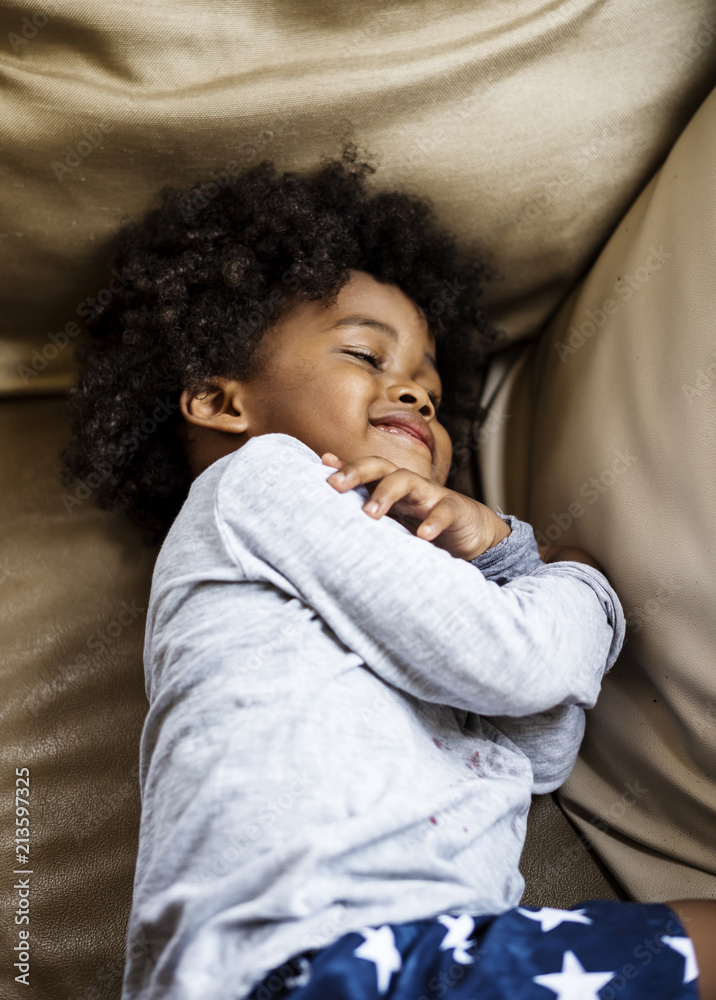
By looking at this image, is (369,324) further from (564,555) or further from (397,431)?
(564,555)

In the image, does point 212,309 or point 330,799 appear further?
point 212,309

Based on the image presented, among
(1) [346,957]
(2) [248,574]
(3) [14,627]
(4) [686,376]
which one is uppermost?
(4) [686,376]

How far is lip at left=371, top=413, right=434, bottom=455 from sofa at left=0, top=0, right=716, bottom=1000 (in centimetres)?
16

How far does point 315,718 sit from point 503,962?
0.75ft

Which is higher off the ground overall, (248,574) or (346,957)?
(248,574)

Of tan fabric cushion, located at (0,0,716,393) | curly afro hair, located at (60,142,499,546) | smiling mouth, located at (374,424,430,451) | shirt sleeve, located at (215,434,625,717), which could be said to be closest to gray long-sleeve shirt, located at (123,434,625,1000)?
shirt sleeve, located at (215,434,625,717)

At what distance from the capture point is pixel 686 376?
2.52 feet

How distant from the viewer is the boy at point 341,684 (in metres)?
0.57

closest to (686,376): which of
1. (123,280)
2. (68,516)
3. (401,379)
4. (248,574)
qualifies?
(401,379)

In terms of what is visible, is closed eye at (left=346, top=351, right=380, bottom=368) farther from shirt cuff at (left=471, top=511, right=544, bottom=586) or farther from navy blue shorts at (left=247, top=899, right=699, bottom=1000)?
navy blue shorts at (left=247, top=899, right=699, bottom=1000)

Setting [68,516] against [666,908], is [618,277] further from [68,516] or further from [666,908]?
[68,516]

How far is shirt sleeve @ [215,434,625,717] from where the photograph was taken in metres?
0.65

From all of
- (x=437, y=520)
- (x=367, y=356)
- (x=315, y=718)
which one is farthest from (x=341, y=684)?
(x=367, y=356)

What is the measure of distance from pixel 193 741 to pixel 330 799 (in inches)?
4.9
